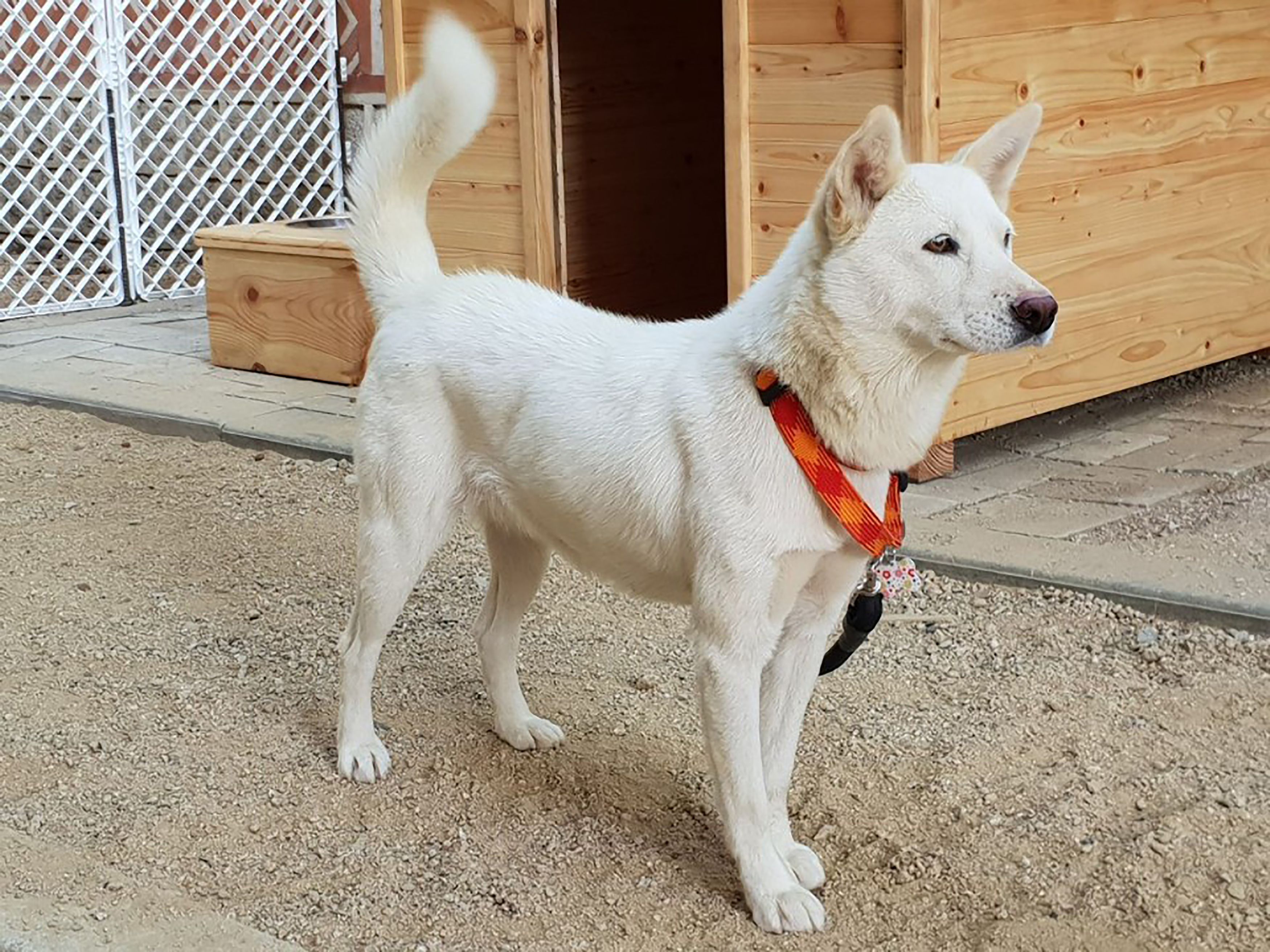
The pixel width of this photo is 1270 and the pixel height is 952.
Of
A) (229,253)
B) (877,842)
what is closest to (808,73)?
(877,842)

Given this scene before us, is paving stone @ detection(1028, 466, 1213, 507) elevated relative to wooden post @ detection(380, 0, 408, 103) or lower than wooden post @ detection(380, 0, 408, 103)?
lower

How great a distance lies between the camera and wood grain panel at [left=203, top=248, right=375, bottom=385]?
6.02 meters

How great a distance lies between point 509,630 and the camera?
10.7 feet

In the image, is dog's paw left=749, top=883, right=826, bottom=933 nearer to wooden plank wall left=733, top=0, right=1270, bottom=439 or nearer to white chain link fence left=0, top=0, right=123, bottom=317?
wooden plank wall left=733, top=0, right=1270, bottom=439

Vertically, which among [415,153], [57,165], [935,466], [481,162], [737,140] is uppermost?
[415,153]

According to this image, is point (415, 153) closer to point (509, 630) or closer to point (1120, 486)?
point (509, 630)

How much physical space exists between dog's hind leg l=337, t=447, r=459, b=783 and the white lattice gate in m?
5.47

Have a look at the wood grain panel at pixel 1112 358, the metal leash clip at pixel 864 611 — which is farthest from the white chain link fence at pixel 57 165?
the metal leash clip at pixel 864 611

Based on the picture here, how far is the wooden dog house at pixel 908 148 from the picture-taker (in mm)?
4477

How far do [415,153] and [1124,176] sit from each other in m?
2.82

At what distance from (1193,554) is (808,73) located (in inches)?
65.9

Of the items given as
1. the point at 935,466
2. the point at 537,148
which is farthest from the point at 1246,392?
the point at 537,148

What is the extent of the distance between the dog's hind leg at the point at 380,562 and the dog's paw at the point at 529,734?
10.1 inches

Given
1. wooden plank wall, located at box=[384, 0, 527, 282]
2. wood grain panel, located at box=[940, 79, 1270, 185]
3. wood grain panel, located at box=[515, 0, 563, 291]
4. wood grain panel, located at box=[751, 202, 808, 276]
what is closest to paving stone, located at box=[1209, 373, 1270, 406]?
wood grain panel, located at box=[940, 79, 1270, 185]
